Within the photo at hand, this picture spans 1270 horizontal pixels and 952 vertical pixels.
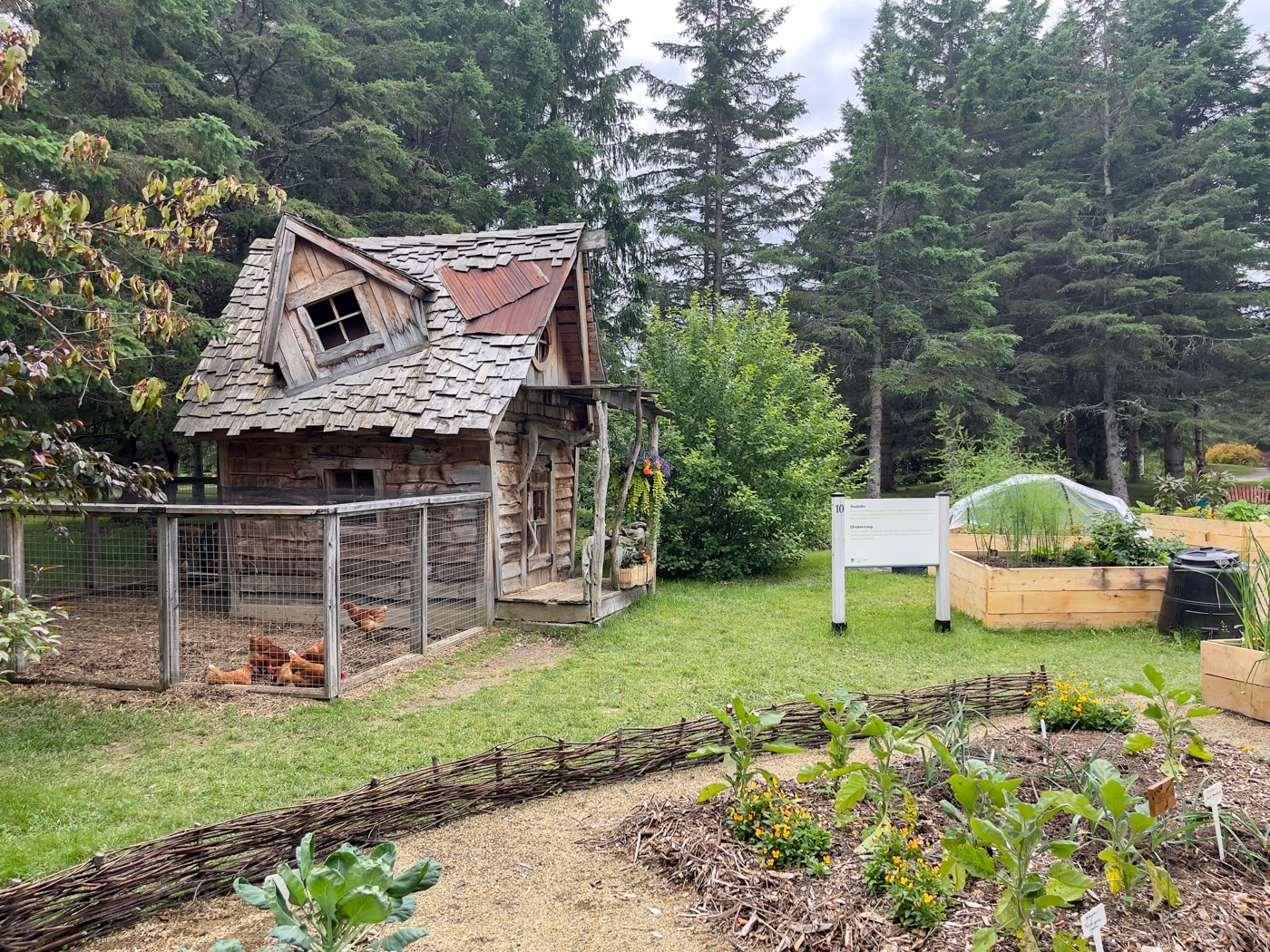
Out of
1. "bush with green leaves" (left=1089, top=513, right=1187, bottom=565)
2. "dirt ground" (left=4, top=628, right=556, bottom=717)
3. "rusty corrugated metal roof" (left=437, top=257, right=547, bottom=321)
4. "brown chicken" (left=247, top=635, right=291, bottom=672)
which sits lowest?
"dirt ground" (left=4, top=628, right=556, bottom=717)

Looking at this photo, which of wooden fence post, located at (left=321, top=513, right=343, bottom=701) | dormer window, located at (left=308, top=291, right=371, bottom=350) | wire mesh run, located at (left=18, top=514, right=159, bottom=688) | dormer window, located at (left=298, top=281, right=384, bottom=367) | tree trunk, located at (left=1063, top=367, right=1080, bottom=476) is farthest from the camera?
tree trunk, located at (left=1063, top=367, right=1080, bottom=476)

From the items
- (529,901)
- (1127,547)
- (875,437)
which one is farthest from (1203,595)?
(875,437)

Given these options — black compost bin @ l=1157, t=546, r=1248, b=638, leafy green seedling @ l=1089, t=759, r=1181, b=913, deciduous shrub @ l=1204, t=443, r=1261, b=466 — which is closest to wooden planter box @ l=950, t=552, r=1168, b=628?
black compost bin @ l=1157, t=546, r=1248, b=638

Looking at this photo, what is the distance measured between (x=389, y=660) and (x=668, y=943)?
17.5 feet

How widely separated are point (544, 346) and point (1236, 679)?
8672 millimetres

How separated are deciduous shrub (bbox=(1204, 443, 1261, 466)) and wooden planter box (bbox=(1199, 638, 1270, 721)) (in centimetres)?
2724

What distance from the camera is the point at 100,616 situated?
802 centimetres

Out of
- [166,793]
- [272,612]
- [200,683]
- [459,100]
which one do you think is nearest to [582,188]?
[459,100]

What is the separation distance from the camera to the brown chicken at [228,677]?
6418 millimetres

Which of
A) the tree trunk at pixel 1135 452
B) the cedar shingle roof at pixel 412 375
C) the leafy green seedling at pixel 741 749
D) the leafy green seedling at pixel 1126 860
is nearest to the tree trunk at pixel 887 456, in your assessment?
the tree trunk at pixel 1135 452

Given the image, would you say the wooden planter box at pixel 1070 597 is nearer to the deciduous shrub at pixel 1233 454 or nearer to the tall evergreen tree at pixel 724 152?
the tall evergreen tree at pixel 724 152

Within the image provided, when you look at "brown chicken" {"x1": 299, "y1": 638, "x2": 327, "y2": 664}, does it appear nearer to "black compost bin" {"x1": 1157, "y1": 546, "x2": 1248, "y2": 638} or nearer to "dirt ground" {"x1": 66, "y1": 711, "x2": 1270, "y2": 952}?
"dirt ground" {"x1": 66, "y1": 711, "x2": 1270, "y2": 952}

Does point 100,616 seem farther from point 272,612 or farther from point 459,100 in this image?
point 459,100

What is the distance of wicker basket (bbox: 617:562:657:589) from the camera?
1028cm
